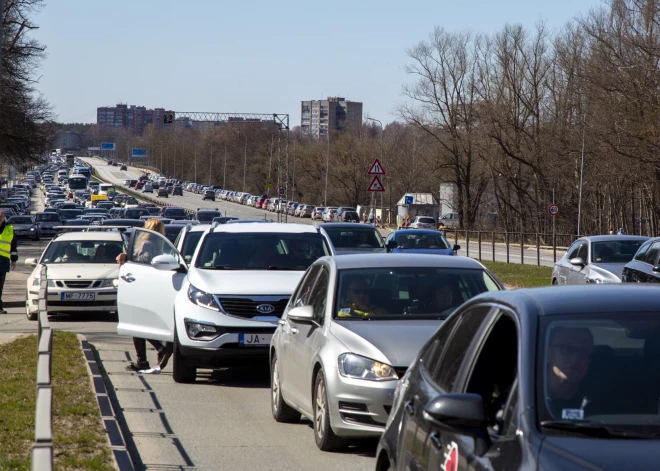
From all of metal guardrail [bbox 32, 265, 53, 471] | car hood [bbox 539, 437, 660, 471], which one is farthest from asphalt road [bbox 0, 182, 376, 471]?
car hood [bbox 539, 437, 660, 471]

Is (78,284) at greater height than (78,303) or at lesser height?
greater

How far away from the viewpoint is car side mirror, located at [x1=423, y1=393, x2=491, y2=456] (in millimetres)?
3625

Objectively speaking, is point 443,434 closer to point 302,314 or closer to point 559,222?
point 302,314

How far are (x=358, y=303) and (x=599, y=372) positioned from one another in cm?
502

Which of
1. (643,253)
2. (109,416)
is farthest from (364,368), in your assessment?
(643,253)

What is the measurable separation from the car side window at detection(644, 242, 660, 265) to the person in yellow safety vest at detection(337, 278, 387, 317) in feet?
29.2

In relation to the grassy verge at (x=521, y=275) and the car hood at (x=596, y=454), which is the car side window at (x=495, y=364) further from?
the grassy verge at (x=521, y=275)

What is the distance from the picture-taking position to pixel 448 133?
83250mm

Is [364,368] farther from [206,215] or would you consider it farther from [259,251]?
[206,215]

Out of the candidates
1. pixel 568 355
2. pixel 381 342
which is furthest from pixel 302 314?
pixel 568 355

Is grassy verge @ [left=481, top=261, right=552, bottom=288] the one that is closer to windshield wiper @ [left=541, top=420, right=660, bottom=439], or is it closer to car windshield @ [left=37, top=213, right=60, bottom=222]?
windshield wiper @ [left=541, top=420, right=660, bottom=439]

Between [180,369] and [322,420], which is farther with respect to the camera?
[180,369]

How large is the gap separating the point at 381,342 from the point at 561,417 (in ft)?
14.2

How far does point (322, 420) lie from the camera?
26.5 feet
